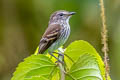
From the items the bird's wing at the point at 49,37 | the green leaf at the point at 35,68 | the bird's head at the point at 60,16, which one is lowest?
the green leaf at the point at 35,68

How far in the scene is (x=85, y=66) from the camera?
6.30ft

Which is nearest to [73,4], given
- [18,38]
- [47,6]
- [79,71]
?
[47,6]

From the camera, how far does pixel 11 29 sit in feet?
25.9

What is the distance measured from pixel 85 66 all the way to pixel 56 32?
1760mm

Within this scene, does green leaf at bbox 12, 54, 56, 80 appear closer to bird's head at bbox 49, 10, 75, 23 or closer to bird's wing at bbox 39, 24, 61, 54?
bird's wing at bbox 39, 24, 61, 54

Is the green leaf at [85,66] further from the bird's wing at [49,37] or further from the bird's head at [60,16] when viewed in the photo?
the bird's head at [60,16]

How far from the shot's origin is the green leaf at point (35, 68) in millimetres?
1956

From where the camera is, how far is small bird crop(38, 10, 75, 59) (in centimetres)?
310

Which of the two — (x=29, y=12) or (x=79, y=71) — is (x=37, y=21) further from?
(x=79, y=71)

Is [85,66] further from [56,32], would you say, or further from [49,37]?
[56,32]

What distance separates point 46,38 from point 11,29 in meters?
4.71

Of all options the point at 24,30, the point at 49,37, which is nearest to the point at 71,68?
the point at 49,37

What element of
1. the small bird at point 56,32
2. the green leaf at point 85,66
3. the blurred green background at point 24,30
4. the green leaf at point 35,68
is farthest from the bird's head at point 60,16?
the blurred green background at point 24,30

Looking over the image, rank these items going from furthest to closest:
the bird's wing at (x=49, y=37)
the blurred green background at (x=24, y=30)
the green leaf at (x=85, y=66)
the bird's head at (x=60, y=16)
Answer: the blurred green background at (x=24, y=30), the bird's head at (x=60, y=16), the bird's wing at (x=49, y=37), the green leaf at (x=85, y=66)
